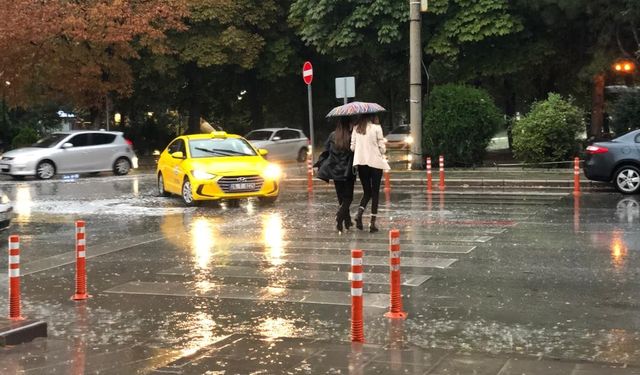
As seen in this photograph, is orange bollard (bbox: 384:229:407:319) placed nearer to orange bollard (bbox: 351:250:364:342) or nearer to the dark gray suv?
orange bollard (bbox: 351:250:364:342)

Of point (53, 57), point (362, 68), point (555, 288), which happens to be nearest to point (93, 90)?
point (53, 57)

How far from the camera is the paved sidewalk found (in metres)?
5.02

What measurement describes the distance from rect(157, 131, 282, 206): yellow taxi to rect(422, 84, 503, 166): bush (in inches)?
308

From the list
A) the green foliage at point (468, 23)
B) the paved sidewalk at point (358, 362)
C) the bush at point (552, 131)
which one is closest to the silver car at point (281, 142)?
the green foliage at point (468, 23)

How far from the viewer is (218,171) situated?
15.5m

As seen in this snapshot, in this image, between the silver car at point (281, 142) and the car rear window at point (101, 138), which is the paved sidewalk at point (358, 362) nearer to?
the car rear window at point (101, 138)

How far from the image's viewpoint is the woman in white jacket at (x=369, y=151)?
1097 cm

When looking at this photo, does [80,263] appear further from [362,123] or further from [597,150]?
[597,150]

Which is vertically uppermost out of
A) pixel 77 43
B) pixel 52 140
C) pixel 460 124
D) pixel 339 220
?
pixel 77 43

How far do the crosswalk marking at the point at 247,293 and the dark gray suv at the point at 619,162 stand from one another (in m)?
10.6

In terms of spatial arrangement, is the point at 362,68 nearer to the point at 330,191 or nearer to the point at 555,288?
the point at 330,191

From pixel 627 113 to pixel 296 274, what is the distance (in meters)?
16.6

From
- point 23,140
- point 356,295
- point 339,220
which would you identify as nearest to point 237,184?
point 339,220

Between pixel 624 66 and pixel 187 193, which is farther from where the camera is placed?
pixel 624 66
